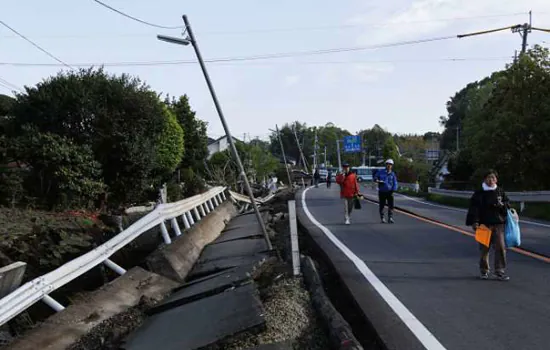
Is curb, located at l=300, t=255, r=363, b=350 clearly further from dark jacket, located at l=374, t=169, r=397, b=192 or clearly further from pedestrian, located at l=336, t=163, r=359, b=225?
dark jacket, located at l=374, t=169, r=397, b=192

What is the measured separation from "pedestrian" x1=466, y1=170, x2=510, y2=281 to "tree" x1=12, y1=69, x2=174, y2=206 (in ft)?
43.0

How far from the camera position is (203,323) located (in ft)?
18.3

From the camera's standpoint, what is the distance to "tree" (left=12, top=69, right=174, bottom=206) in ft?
61.2

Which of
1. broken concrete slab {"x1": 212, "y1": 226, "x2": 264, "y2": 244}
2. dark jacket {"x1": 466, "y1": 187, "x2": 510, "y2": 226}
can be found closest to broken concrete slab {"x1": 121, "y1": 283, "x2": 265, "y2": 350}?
dark jacket {"x1": 466, "y1": 187, "x2": 510, "y2": 226}

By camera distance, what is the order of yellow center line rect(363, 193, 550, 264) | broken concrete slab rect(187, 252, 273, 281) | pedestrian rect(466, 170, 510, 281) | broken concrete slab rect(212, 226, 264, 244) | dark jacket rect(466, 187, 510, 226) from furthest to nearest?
broken concrete slab rect(212, 226, 264, 244), yellow center line rect(363, 193, 550, 264), broken concrete slab rect(187, 252, 273, 281), dark jacket rect(466, 187, 510, 226), pedestrian rect(466, 170, 510, 281)

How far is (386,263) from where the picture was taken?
9.09 m

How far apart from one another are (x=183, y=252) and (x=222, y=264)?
774 mm

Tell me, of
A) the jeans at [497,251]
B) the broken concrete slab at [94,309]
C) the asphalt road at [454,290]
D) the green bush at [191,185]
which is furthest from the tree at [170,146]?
the jeans at [497,251]

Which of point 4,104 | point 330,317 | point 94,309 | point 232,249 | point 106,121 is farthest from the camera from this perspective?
point 4,104

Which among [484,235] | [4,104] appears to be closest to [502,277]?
[484,235]

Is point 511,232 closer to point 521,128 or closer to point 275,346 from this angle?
point 275,346

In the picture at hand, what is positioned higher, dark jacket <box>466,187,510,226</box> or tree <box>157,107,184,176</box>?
tree <box>157,107,184,176</box>

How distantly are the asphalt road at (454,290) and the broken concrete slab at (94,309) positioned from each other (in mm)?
2606

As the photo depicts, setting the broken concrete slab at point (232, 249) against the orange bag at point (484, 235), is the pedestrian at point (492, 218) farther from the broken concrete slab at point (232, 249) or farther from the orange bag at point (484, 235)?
the broken concrete slab at point (232, 249)
